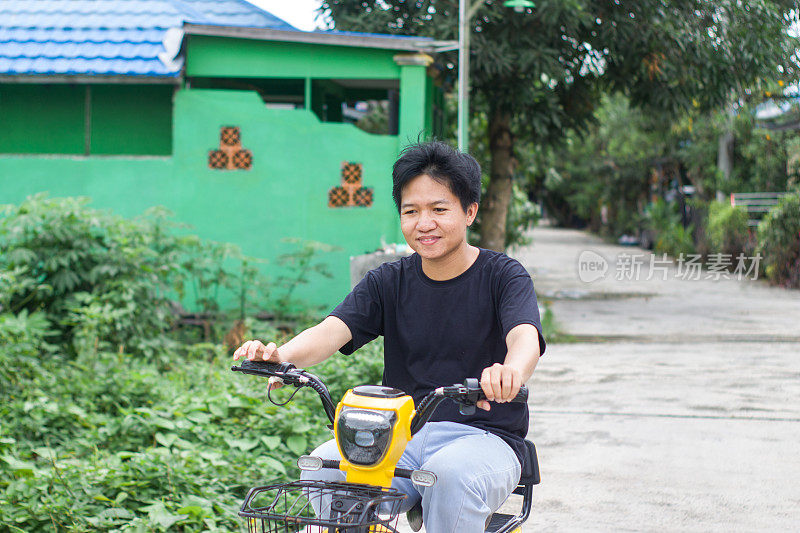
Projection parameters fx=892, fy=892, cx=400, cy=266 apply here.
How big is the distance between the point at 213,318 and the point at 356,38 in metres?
3.45

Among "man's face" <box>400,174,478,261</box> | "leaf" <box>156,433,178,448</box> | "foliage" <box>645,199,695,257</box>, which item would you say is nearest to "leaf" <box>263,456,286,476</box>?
"leaf" <box>156,433,178,448</box>

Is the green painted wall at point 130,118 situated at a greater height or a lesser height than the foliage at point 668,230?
greater

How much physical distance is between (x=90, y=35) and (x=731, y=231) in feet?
45.6

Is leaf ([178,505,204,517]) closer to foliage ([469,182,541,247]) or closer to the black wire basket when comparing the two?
the black wire basket

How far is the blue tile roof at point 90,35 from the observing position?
9.78 metres

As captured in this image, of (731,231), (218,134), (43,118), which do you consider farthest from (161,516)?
(731,231)

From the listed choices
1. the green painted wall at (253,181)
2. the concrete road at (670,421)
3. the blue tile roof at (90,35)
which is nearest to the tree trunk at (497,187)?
the concrete road at (670,421)

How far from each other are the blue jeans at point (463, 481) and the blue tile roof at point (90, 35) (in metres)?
7.93

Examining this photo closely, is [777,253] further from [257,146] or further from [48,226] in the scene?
[48,226]

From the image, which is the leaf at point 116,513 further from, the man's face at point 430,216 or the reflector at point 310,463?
the man's face at point 430,216

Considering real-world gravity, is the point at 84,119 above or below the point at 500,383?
above

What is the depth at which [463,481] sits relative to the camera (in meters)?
2.48

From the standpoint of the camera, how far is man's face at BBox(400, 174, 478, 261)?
2820mm

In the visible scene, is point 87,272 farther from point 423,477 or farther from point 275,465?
point 423,477
